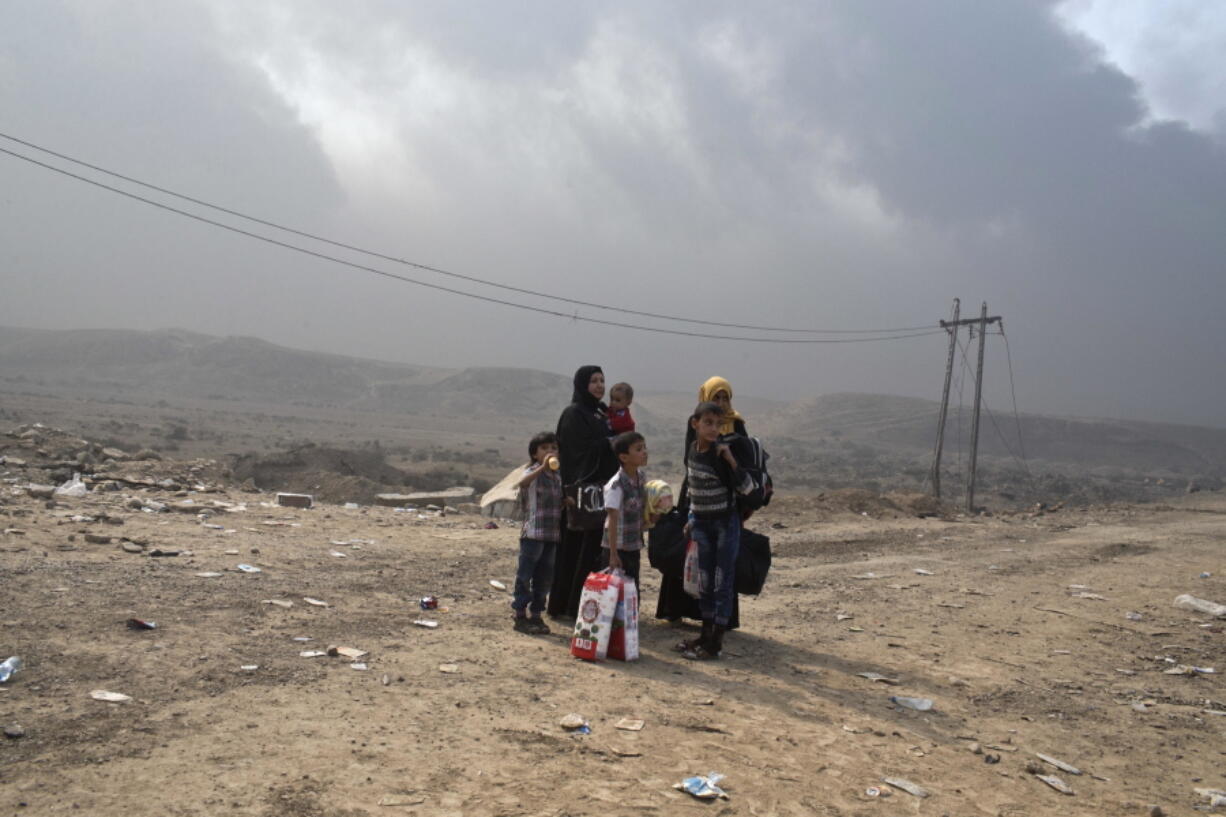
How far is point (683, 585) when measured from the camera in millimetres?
5758

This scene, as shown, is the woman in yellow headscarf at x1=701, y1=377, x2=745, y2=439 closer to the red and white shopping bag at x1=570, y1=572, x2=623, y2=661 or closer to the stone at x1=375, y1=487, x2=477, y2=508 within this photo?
the red and white shopping bag at x1=570, y1=572, x2=623, y2=661

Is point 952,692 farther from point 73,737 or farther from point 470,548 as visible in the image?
point 470,548

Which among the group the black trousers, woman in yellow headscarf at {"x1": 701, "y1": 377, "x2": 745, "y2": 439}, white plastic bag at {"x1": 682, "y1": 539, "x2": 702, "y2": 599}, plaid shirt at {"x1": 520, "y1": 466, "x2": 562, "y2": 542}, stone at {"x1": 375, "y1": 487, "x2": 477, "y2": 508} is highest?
woman in yellow headscarf at {"x1": 701, "y1": 377, "x2": 745, "y2": 439}

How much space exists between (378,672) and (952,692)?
3.37 metres

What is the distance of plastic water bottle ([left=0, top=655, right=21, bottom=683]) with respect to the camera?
3.79 meters

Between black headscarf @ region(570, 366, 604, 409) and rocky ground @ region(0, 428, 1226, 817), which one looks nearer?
rocky ground @ region(0, 428, 1226, 817)

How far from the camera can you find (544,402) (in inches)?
4525

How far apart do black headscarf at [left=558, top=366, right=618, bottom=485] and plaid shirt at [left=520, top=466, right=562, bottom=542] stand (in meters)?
0.13

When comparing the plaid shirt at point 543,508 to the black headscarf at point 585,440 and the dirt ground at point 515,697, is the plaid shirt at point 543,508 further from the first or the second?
the dirt ground at point 515,697

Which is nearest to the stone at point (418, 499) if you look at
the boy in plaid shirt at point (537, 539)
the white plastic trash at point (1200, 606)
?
the boy in plaid shirt at point (537, 539)

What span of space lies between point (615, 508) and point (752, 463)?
89 centimetres

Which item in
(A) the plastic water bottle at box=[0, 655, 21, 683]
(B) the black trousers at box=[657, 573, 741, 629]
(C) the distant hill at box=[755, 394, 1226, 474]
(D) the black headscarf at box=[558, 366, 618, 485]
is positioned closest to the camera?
(A) the plastic water bottle at box=[0, 655, 21, 683]

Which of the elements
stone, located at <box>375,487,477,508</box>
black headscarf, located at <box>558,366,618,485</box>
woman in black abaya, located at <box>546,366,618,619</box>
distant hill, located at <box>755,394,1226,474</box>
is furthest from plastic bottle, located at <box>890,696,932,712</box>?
distant hill, located at <box>755,394,1226,474</box>

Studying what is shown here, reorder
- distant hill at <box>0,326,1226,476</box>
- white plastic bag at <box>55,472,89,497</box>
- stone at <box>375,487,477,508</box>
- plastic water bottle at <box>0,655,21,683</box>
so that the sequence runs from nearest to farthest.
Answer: plastic water bottle at <box>0,655,21,683</box>, white plastic bag at <box>55,472,89,497</box>, stone at <box>375,487,477,508</box>, distant hill at <box>0,326,1226,476</box>
